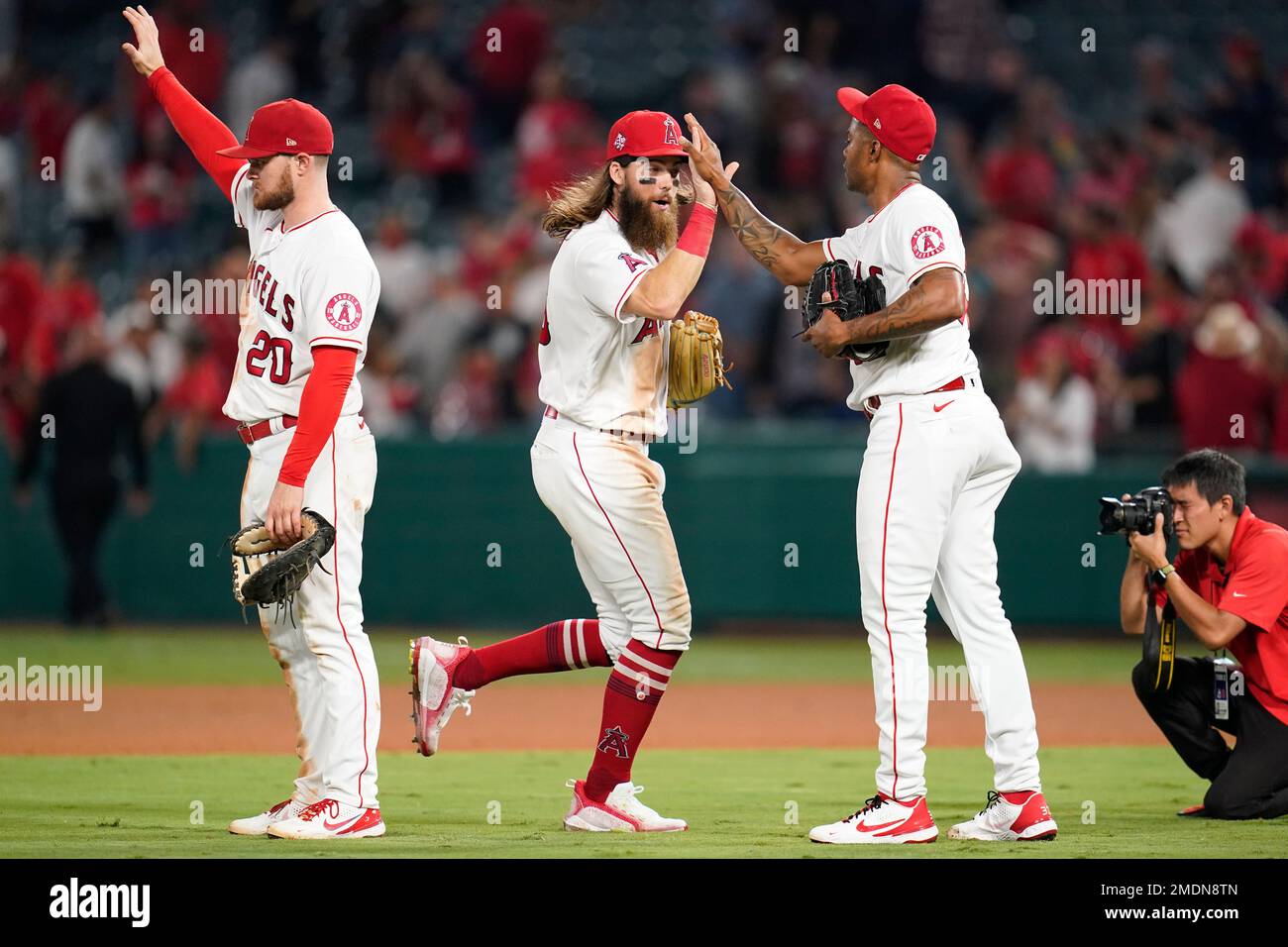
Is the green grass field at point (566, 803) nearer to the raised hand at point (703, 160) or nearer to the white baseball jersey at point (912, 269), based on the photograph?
the white baseball jersey at point (912, 269)

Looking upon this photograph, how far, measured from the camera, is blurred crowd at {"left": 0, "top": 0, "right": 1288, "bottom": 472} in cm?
1302

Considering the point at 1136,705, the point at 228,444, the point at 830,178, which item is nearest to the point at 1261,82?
the point at 830,178

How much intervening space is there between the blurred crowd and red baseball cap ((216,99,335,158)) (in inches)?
277

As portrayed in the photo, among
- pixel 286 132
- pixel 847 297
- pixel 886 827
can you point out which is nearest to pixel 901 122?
pixel 847 297

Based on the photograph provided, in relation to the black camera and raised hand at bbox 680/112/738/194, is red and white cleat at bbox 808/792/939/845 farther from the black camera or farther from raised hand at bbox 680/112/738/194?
raised hand at bbox 680/112/738/194

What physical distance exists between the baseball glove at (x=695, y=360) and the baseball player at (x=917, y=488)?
55cm

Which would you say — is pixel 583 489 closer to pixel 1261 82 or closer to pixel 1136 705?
pixel 1136 705

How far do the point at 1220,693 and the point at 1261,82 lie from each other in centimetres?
965

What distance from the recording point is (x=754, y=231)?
6207 millimetres

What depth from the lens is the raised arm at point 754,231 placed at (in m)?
6.06

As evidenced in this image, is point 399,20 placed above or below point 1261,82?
above

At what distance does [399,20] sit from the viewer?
54.2 feet

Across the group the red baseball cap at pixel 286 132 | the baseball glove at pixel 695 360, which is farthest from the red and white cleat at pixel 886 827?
the red baseball cap at pixel 286 132

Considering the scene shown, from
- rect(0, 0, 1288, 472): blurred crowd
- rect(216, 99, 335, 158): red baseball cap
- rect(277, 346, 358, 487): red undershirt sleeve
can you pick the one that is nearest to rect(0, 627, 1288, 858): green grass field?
rect(277, 346, 358, 487): red undershirt sleeve
